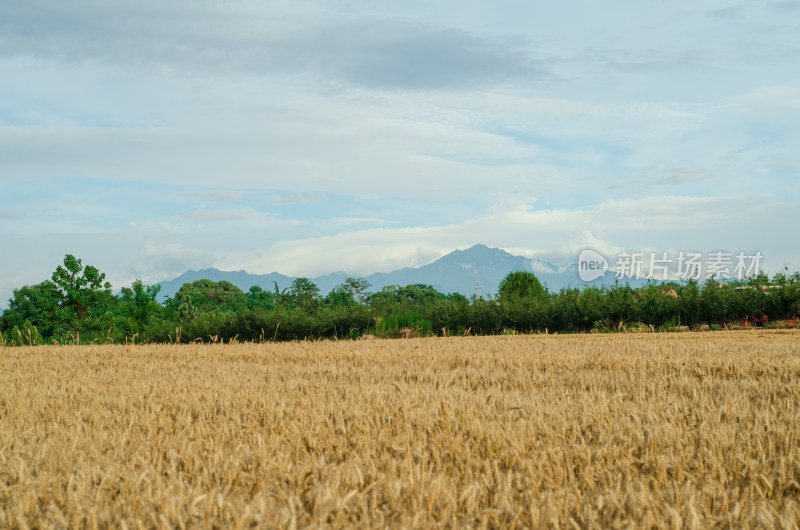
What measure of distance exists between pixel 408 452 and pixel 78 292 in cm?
3480

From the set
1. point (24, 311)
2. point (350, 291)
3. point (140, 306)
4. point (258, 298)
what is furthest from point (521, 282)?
point (24, 311)

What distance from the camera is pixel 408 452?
124 inches

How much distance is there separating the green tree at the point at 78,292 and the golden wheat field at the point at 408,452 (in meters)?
29.4

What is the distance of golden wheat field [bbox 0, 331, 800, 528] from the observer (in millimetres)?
2451

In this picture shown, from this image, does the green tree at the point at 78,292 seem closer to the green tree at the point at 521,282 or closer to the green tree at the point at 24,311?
the green tree at the point at 24,311

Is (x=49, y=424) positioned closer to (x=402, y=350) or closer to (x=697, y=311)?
(x=402, y=350)

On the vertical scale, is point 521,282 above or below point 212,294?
above

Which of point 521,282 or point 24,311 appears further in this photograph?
point 24,311

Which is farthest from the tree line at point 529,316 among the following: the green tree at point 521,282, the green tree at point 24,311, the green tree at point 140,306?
the green tree at point 24,311

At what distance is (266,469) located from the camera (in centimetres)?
293

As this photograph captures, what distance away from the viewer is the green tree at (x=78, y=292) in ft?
106

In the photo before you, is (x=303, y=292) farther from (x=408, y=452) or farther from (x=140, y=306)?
(x=408, y=452)

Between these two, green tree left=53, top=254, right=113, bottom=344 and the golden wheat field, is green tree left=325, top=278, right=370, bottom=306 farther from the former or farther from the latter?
the golden wheat field

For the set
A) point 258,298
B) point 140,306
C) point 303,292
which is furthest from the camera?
point 258,298
